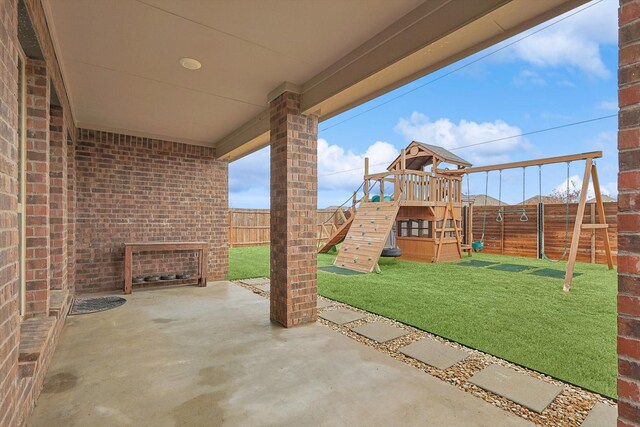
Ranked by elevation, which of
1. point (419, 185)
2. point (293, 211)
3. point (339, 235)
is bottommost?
point (339, 235)

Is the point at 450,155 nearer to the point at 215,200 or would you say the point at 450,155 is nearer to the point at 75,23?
the point at 215,200

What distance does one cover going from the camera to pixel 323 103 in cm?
341

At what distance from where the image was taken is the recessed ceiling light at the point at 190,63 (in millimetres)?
3004

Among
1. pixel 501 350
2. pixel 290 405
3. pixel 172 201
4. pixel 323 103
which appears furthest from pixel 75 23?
pixel 501 350

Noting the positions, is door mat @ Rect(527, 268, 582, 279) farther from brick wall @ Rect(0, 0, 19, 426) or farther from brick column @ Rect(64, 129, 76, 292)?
brick column @ Rect(64, 129, 76, 292)

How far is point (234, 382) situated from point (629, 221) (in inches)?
101

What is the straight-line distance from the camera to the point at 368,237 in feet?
26.8

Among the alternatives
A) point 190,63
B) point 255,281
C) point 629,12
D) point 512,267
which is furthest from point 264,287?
point 512,267

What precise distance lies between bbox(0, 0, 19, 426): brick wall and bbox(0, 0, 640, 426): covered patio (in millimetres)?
15

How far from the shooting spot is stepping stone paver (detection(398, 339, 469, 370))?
270 centimetres

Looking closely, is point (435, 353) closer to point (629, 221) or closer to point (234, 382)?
point (234, 382)

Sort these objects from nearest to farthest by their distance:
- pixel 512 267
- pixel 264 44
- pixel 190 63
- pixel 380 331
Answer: pixel 264 44 → pixel 190 63 → pixel 380 331 → pixel 512 267

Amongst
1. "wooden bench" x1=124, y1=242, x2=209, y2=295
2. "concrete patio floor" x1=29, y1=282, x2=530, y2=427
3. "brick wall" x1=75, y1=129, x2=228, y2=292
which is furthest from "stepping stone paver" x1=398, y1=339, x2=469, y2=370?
"brick wall" x1=75, y1=129, x2=228, y2=292

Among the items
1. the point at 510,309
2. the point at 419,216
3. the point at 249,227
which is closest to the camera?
the point at 510,309
